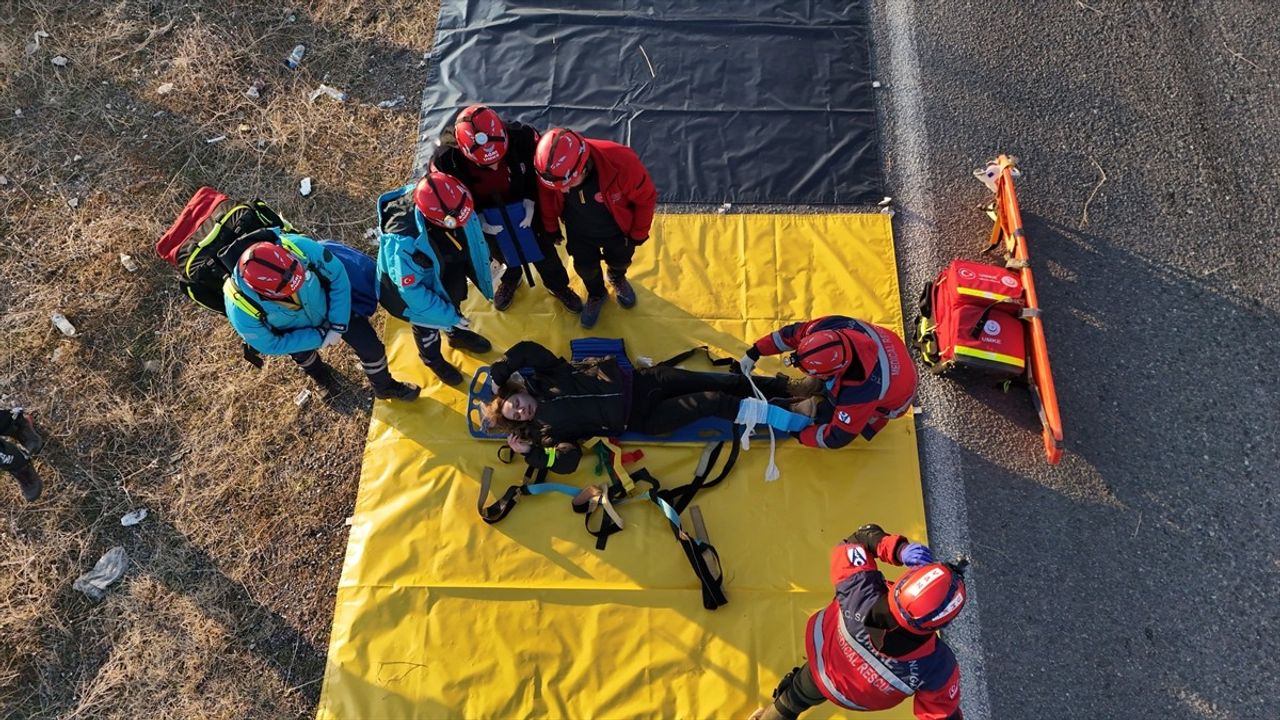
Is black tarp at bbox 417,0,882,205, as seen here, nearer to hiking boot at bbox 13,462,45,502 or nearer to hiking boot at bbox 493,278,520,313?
hiking boot at bbox 493,278,520,313

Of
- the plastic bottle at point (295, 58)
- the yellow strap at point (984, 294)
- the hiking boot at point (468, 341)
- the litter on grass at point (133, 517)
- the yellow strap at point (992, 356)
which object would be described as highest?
the yellow strap at point (984, 294)

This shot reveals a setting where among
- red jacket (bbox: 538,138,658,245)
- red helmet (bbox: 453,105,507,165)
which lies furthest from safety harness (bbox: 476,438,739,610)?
red helmet (bbox: 453,105,507,165)

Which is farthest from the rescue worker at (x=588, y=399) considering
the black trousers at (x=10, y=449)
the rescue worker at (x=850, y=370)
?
the black trousers at (x=10, y=449)

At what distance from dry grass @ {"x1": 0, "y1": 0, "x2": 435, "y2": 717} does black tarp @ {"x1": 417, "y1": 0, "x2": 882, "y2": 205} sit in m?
0.91

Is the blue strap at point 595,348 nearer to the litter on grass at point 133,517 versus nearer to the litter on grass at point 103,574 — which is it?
the litter on grass at point 133,517

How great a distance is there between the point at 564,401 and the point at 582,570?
1417 millimetres

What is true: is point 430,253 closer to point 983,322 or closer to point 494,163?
point 494,163

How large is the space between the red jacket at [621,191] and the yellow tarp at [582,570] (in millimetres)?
1288

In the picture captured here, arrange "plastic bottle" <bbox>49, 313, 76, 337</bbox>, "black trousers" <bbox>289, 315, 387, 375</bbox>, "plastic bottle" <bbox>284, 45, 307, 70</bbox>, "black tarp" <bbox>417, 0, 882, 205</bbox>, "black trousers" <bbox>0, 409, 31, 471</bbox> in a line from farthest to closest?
"plastic bottle" <bbox>284, 45, 307, 70</bbox>
"black tarp" <bbox>417, 0, 882, 205</bbox>
"plastic bottle" <bbox>49, 313, 76, 337</bbox>
"black trousers" <bbox>0, 409, 31, 471</bbox>
"black trousers" <bbox>289, 315, 387, 375</bbox>

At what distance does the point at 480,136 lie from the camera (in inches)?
193

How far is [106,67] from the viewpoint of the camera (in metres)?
8.23

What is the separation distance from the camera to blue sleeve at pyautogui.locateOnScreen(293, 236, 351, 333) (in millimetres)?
5180

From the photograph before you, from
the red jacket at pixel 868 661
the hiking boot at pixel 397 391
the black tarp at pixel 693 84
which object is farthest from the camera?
the black tarp at pixel 693 84

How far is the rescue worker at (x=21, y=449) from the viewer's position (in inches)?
226
